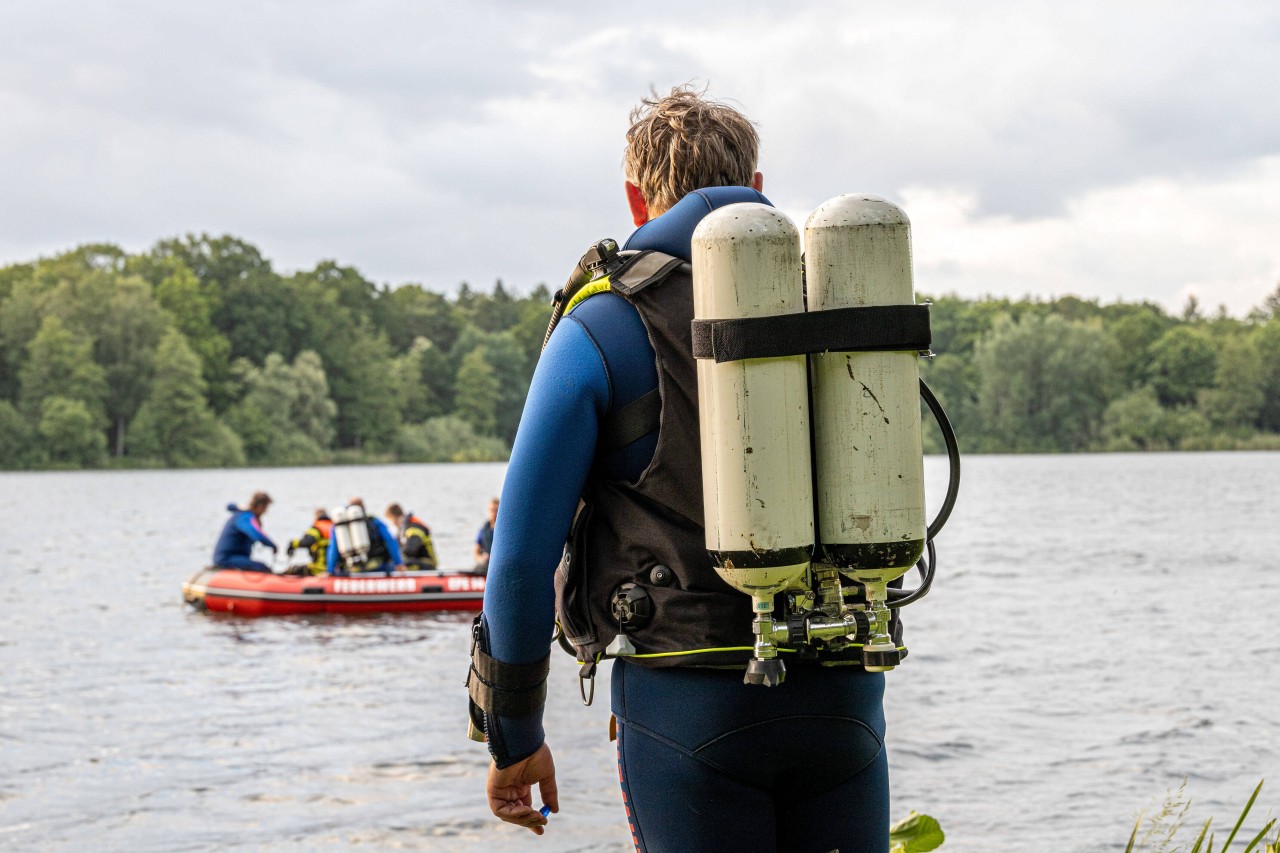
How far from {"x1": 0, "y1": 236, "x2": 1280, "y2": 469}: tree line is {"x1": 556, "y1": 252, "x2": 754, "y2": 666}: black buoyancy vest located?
89.7 meters

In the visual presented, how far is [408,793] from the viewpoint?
32.6ft

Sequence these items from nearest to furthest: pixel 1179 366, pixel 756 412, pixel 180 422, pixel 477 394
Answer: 1. pixel 756 412
2. pixel 180 422
3. pixel 1179 366
4. pixel 477 394

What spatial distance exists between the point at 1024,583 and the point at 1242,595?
3.95 metres

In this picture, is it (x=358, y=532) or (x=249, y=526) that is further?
(x=249, y=526)

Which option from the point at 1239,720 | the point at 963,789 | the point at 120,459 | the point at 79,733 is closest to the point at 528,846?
the point at 963,789

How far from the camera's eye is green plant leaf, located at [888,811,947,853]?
14.9 feet

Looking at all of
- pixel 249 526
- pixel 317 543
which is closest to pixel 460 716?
pixel 317 543

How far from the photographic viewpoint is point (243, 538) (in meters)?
19.3

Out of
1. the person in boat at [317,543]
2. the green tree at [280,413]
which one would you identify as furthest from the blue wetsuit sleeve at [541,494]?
the green tree at [280,413]

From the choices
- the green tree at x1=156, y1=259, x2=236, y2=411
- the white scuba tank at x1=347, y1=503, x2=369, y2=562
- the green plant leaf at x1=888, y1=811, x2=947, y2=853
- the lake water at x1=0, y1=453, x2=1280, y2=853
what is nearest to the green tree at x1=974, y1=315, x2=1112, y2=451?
the green tree at x1=156, y1=259, x2=236, y2=411

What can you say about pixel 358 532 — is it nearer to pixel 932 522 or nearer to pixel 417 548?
pixel 417 548

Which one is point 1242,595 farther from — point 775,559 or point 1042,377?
point 1042,377

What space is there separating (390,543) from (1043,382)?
83.3m

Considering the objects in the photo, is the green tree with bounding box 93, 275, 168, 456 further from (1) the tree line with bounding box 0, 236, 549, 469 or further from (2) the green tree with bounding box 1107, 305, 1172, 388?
(2) the green tree with bounding box 1107, 305, 1172, 388
